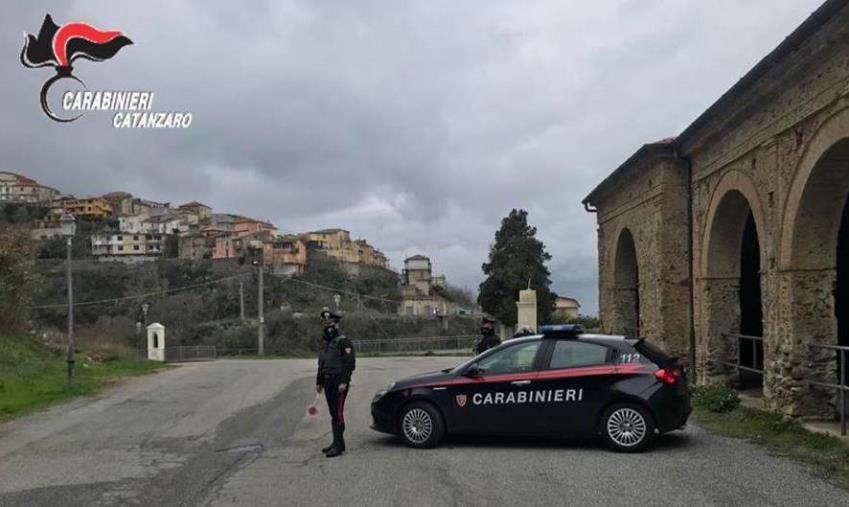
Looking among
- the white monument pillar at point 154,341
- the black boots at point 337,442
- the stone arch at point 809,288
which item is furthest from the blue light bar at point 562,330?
the white monument pillar at point 154,341

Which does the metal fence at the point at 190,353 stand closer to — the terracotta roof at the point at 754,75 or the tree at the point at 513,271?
the tree at the point at 513,271

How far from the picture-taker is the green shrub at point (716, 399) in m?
11.8

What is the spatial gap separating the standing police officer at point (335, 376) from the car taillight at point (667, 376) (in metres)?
3.67


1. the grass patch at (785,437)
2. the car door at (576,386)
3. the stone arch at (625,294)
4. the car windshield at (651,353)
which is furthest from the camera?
the stone arch at (625,294)

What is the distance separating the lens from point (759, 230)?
11.5 meters

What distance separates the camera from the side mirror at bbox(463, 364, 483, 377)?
30.5 ft

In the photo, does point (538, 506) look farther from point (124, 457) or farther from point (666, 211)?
point (666, 211)

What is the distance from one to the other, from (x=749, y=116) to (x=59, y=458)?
1098cm

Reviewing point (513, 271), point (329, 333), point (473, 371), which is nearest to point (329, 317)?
point (329, 333)

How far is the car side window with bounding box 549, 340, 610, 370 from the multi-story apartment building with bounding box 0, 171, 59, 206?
10819cm

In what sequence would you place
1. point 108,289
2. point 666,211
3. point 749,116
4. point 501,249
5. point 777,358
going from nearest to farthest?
point 777,358 → point 749,116 → point 666,211 → point 501,249 → point 108,289

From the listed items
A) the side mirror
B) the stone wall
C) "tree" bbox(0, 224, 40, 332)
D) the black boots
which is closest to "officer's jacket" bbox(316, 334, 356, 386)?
the black boots

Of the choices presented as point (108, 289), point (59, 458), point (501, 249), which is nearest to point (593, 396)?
point (59, 458)

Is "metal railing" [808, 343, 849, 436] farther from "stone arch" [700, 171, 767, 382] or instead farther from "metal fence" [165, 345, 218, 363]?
"metal fence" [165, 345, 218, 363]
